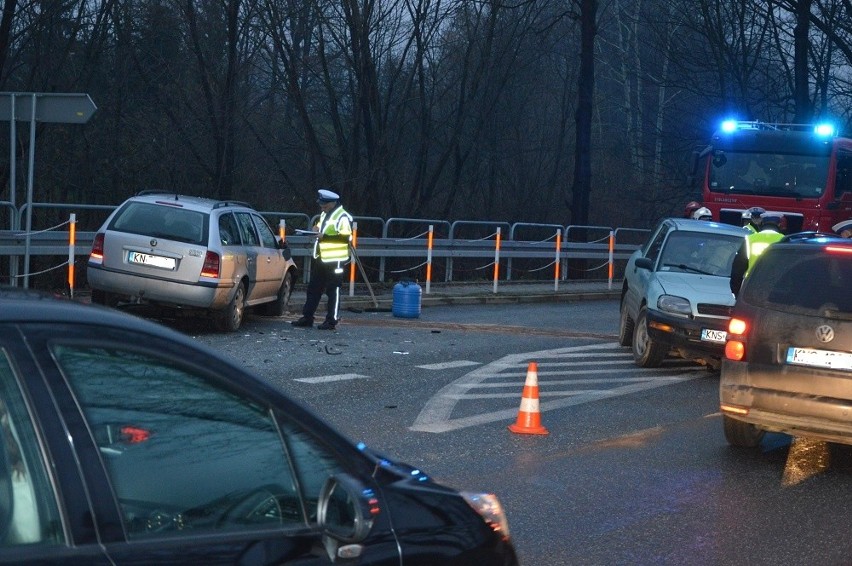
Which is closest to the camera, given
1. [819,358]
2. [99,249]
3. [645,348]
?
[819,358]

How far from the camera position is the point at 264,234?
17672 millimetres

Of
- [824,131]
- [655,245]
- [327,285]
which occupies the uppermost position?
[824,131]

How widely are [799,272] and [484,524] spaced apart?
6.12 meters

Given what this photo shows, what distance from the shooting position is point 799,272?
9203 millimetres

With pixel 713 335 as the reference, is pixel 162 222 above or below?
above

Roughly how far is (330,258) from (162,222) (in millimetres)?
2443

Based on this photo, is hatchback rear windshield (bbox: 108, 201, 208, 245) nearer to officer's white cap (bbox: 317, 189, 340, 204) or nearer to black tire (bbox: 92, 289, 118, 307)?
black tire (bbox: 92, 289, 118, 307)

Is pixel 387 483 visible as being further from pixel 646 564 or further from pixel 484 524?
pixel 646 564

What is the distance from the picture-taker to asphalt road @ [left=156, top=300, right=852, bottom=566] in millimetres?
6957

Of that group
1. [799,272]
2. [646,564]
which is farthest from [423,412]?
[646,564]

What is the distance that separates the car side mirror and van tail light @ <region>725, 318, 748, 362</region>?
256 inches

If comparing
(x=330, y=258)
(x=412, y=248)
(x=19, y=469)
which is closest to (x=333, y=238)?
(x=330, y=258)

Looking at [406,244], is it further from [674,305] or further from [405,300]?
[674,305]

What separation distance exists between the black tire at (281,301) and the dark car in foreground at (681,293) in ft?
16.3
